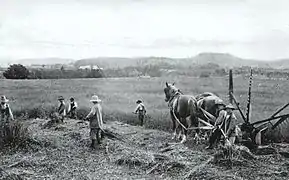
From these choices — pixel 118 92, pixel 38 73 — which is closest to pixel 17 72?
pixel 38 73

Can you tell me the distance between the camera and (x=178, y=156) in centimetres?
645

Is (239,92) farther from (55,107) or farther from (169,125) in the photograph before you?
(55,107)

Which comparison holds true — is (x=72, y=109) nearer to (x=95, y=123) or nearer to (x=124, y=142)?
(x=124, y=142)

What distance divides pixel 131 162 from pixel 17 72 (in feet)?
20.8

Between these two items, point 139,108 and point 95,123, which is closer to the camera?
point 95,123

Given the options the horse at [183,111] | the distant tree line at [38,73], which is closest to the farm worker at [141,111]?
the horse at [183,111]

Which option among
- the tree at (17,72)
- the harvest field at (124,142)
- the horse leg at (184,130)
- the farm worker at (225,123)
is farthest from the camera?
the tree at (17,72)

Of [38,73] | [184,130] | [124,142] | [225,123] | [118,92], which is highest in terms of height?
[38,73]

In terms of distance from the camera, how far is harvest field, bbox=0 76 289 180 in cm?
578

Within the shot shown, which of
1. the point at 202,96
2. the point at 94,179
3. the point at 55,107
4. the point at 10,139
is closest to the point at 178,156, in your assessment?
the point at 94,179

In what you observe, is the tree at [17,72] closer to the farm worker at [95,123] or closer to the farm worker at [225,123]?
the farm worker at [95,123]

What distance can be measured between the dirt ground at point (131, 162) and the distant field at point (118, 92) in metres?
2.70

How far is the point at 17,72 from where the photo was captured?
11344 millimetres

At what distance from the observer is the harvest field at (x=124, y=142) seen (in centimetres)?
578
